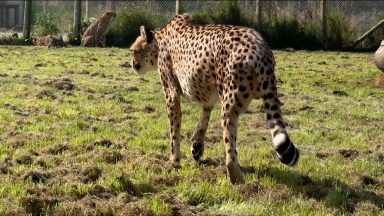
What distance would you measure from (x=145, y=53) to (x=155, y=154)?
1.00 metres

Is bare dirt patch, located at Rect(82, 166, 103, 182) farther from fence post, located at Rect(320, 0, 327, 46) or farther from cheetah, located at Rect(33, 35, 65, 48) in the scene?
fence post, located at Rect(320, 0, 327, 46)

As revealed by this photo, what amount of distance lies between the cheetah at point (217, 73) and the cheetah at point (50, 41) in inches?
515

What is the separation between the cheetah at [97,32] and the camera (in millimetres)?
19359

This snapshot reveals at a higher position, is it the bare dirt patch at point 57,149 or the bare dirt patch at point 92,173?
the bare dirt patch at point 92,173

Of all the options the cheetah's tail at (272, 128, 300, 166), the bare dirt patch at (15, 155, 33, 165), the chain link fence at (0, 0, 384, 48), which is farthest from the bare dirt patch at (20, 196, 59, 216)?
the chain link fence at (0, 0, 384, 48)

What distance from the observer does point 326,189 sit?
4.76 meters

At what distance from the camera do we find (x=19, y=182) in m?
4.47

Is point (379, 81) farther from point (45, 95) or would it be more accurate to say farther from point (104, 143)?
point (104, 143)

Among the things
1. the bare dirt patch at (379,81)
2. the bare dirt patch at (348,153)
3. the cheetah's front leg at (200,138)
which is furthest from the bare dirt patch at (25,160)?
the bare dirt patch at (379,81)

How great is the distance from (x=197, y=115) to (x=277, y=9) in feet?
44.5

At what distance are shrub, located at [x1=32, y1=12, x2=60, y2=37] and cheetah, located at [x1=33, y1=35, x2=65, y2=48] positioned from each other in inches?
36.7

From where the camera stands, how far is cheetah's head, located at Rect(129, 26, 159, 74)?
6.00m

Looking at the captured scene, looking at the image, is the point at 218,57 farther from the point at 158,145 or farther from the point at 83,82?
the point at 83,82

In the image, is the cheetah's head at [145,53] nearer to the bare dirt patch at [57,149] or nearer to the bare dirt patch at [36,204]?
the bare dirt patch at [57,149]
